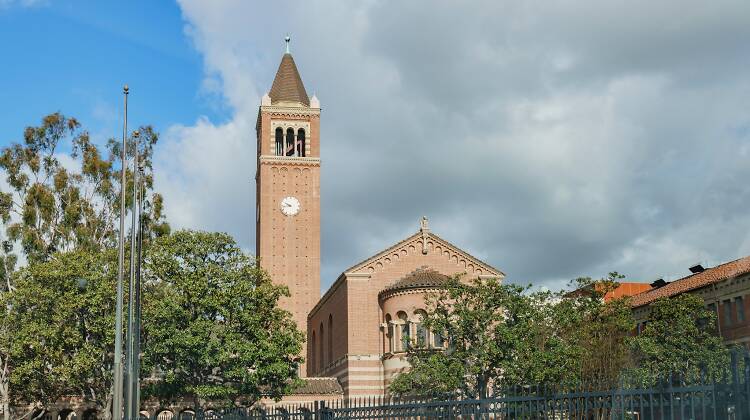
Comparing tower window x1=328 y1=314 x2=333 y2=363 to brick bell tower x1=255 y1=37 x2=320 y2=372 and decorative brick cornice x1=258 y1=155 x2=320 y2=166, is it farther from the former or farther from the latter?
decorative brick cornice x1=258 y1=155 x2=320 y2=166

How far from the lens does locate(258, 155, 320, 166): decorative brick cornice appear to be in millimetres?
74812

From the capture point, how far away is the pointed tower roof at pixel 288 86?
256ft

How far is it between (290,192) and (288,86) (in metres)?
10.7

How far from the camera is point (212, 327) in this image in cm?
4219

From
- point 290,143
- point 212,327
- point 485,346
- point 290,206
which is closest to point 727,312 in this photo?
point 485,346

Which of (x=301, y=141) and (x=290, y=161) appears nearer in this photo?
(x=290, y=161)

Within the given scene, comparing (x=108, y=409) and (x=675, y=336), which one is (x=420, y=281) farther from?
(x=108, y=409)

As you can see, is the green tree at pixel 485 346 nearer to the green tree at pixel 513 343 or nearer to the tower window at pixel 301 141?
the green tree at pixel 513 343

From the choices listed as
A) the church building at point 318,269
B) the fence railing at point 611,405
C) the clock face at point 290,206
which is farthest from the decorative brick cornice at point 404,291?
the fence railing at point 611,405

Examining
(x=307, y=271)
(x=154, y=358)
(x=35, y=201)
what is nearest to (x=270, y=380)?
Answer: (x=154, y=358)

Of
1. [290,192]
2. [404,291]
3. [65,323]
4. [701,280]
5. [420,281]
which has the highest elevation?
[290,192]

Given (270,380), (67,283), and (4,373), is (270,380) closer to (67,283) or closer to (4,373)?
(67,283)

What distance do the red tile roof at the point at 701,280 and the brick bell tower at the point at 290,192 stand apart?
2672cm

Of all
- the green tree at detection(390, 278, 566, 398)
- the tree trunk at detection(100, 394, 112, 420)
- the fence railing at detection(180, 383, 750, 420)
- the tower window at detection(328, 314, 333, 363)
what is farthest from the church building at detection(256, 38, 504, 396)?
the fence railing at detection(180, 383, 750, 420)
